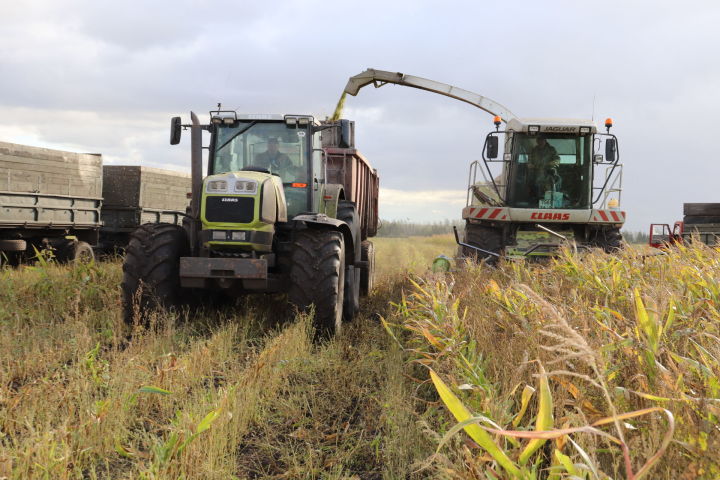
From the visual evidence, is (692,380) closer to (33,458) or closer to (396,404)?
(396,404)

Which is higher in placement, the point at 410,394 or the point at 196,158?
the point at 196,158

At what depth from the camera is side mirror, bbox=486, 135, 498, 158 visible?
1041 cm

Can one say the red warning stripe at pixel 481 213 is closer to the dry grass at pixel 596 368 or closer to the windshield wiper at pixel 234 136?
the dry grass at pixel 596 368

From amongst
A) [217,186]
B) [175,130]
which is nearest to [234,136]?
[175,130]

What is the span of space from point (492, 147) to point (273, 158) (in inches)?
192

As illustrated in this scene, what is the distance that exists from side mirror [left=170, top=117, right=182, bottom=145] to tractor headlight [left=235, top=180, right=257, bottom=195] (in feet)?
3.87

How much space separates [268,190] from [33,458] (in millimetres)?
3754

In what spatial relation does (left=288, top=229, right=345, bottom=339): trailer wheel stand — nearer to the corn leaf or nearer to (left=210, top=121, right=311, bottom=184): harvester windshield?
(left=210, top=121, right=311, bottom=184): harvester windshield

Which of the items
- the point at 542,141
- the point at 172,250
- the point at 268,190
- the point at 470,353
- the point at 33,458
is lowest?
the point at 33,458

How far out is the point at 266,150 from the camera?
715 centimetres

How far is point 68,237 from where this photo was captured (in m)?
11.4

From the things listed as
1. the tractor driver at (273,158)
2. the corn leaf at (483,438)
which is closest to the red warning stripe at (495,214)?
the tractor driver at (273,158)

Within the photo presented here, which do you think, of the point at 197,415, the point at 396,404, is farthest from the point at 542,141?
the point at 197,415

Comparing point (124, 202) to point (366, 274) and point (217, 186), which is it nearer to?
point (366, 274)
